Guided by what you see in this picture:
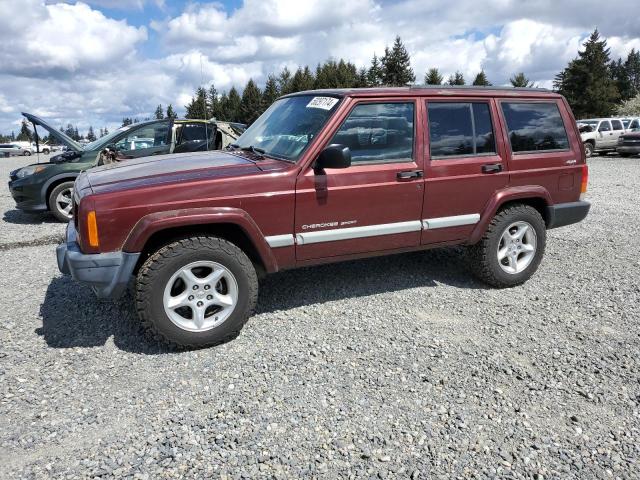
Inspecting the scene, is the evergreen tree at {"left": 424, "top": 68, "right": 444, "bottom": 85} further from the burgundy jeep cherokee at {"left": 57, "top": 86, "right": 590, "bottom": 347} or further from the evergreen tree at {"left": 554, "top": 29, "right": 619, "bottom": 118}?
the burgundy jeep cherokee at {"left": 57, "top": 86, "right": 590, "bottom": 347}

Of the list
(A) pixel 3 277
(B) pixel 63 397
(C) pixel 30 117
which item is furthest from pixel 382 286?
(C) pixel 30 117

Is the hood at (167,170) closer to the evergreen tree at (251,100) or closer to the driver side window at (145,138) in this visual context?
the driver side window at (145,138)

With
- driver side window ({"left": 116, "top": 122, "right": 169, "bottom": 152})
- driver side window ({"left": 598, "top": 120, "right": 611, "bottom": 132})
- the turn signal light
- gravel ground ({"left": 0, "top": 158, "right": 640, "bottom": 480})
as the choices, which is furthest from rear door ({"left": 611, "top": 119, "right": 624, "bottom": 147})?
the turn signal light

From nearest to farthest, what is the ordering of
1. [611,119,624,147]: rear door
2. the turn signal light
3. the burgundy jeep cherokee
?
the turn signal light → the burgundy jeep cherokee → [611,119,624,147]: rear door

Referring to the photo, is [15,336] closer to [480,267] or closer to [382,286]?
[382,286]

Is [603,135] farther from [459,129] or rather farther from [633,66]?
[633,66]

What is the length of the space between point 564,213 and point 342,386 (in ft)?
10.7

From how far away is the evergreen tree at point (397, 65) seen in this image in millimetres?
55844

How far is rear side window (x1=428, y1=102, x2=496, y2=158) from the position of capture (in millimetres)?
4250

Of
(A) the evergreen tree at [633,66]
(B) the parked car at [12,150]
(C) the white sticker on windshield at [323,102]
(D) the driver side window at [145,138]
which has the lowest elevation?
(B) the parked car at [12,150]

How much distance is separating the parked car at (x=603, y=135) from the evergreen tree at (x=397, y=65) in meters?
35.5

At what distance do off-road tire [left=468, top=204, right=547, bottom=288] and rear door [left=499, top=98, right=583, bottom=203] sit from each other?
28 centimetres

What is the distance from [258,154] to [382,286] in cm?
176

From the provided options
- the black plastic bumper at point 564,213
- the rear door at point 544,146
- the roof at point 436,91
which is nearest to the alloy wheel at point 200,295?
the roof at point 436,91
